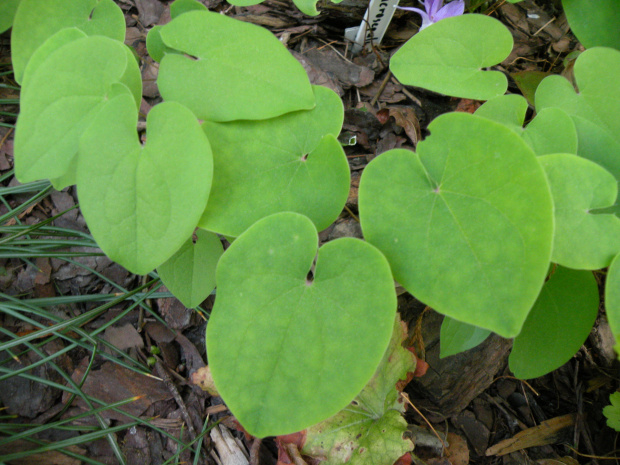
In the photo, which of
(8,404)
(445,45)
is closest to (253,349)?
(445,45)

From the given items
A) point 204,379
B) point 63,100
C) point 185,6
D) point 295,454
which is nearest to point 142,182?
point 63,100

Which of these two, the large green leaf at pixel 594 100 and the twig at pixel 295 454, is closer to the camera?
the large green leaf at pixel 594 100

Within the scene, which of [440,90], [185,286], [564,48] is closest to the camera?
[440,90]

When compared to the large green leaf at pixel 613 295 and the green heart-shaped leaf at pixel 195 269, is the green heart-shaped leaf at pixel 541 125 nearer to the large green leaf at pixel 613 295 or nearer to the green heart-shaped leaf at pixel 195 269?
the large green leaf at pixel 613 295

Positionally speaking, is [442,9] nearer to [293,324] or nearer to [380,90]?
[380,90]

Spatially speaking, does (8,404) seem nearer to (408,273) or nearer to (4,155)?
(4,155)

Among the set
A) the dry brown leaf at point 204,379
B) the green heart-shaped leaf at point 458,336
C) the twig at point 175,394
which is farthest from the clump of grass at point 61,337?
the green heart-shaped leaf at point 458,336
